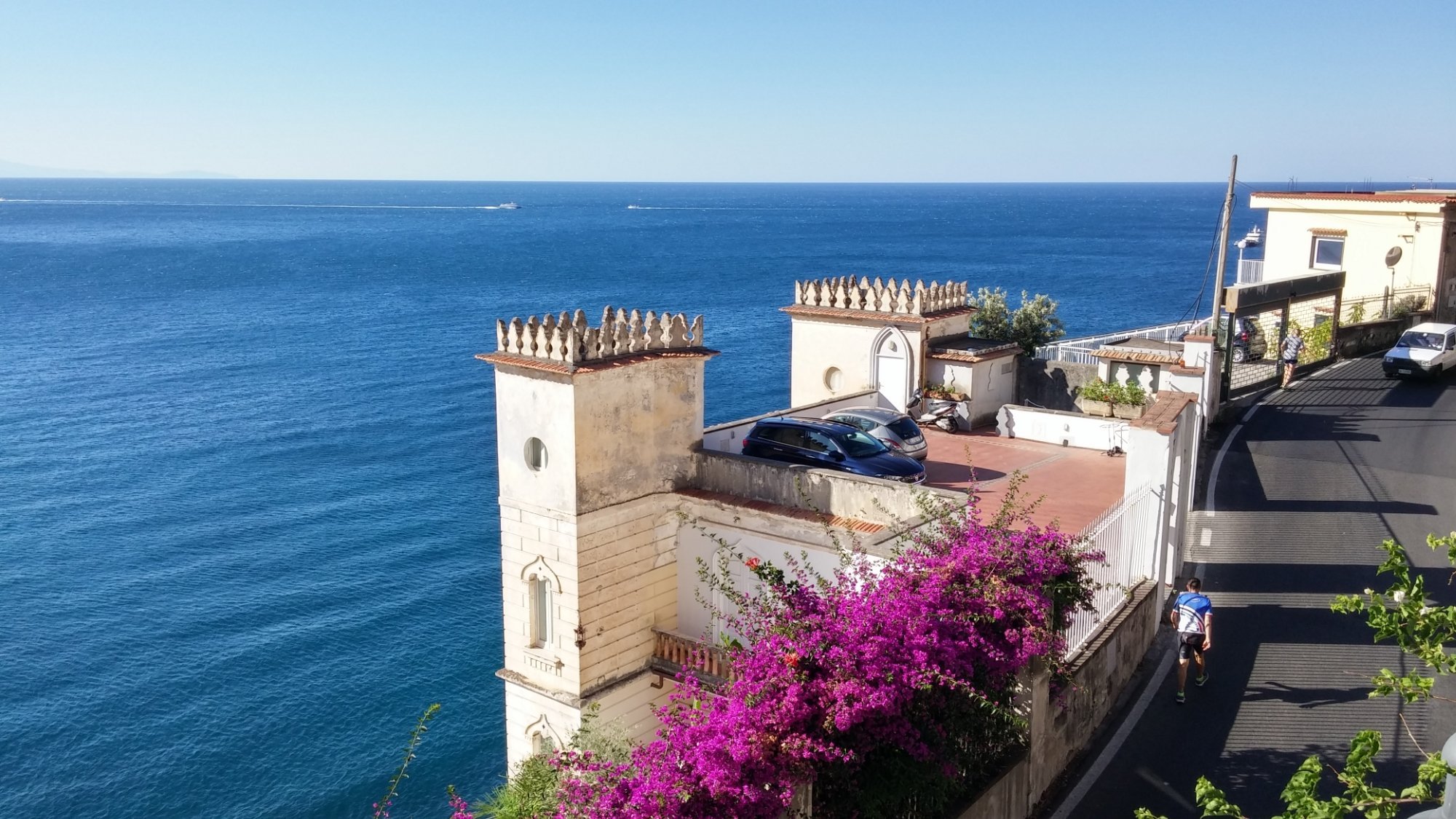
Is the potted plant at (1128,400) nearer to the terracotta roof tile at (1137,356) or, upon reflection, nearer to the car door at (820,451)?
the terracotta roof tile at (1137,356)

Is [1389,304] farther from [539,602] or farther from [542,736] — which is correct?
[542,736]

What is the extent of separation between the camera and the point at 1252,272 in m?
44.2

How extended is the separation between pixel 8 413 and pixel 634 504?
61.8 meters

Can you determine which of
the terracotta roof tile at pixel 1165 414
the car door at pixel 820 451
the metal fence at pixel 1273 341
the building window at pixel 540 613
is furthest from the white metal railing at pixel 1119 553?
the metal fence at pixel 1273 341

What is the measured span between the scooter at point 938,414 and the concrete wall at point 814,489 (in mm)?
7690

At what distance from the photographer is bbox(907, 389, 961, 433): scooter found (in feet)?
81.9

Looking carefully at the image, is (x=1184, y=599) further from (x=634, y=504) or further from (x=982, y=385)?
(x=982, y=385)

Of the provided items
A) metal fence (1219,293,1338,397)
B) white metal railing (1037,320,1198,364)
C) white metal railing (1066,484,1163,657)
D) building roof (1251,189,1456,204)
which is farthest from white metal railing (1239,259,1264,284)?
white metal railing (1066,484,1163,657)

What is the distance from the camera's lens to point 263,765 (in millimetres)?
30047

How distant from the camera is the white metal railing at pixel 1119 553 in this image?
13312 millimetres

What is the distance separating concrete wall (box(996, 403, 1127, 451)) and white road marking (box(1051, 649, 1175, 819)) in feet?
27.4

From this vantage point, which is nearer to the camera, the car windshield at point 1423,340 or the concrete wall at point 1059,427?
the concrete wall at point 1059,427

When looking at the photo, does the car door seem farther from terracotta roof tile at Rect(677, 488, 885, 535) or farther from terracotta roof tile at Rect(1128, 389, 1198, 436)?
terracotta roof tile at Rect(1128, 389, 1198, 436)

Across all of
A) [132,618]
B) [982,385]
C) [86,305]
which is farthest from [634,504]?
[86,305]
